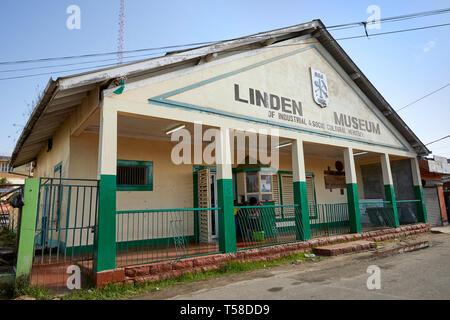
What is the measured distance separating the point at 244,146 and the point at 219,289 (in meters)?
5.50

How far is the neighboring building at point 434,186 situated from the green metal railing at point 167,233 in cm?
1083

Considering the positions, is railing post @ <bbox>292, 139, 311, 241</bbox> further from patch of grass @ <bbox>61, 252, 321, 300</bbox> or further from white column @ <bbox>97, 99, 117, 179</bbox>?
white column @ <bbox>97, 99, 117, 179</bbox>

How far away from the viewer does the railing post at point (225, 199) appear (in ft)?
21.7

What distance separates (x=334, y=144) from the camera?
9742 millimetres

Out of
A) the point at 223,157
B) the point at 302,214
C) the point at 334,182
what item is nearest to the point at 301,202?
the point at 302,214

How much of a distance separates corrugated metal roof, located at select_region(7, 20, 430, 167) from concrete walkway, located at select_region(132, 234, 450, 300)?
12.9 feet

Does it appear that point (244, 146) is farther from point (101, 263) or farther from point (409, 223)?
point (409, 223)

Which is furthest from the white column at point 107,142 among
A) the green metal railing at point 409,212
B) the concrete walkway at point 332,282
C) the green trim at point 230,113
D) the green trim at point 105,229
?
the green metal railing at point 409,212

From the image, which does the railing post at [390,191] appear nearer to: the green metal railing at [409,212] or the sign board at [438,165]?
the green metal railing at [409,212]

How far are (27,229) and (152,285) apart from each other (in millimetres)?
2256

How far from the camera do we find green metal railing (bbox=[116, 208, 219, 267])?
7.18 meters
